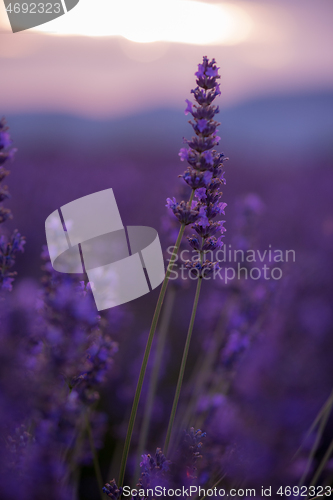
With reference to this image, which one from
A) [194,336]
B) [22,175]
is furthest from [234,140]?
[194,336]

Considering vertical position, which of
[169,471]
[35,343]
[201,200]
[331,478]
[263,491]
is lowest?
[331,478]

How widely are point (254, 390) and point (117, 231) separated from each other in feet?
3.99

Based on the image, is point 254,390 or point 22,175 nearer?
point 254,390

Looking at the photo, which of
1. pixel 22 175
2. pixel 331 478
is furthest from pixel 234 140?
pixel 331 478

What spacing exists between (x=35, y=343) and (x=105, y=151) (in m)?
6.24

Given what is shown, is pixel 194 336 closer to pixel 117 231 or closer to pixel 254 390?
pixel 254 390

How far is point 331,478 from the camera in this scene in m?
1.71

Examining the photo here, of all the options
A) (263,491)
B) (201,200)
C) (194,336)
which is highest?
(201,200)

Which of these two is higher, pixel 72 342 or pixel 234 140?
pixel 72 342

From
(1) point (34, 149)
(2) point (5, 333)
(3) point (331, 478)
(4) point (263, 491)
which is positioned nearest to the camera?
(2) point (5, 333)

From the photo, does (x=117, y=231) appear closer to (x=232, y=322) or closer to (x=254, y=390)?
(x=232, y=322)

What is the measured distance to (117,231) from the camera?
2229mm

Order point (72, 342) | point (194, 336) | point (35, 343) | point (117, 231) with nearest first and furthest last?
point (72, 342), point (35, 343), point (117, 231), point (194, 336)

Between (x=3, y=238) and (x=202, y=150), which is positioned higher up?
(x=202, y=150)
